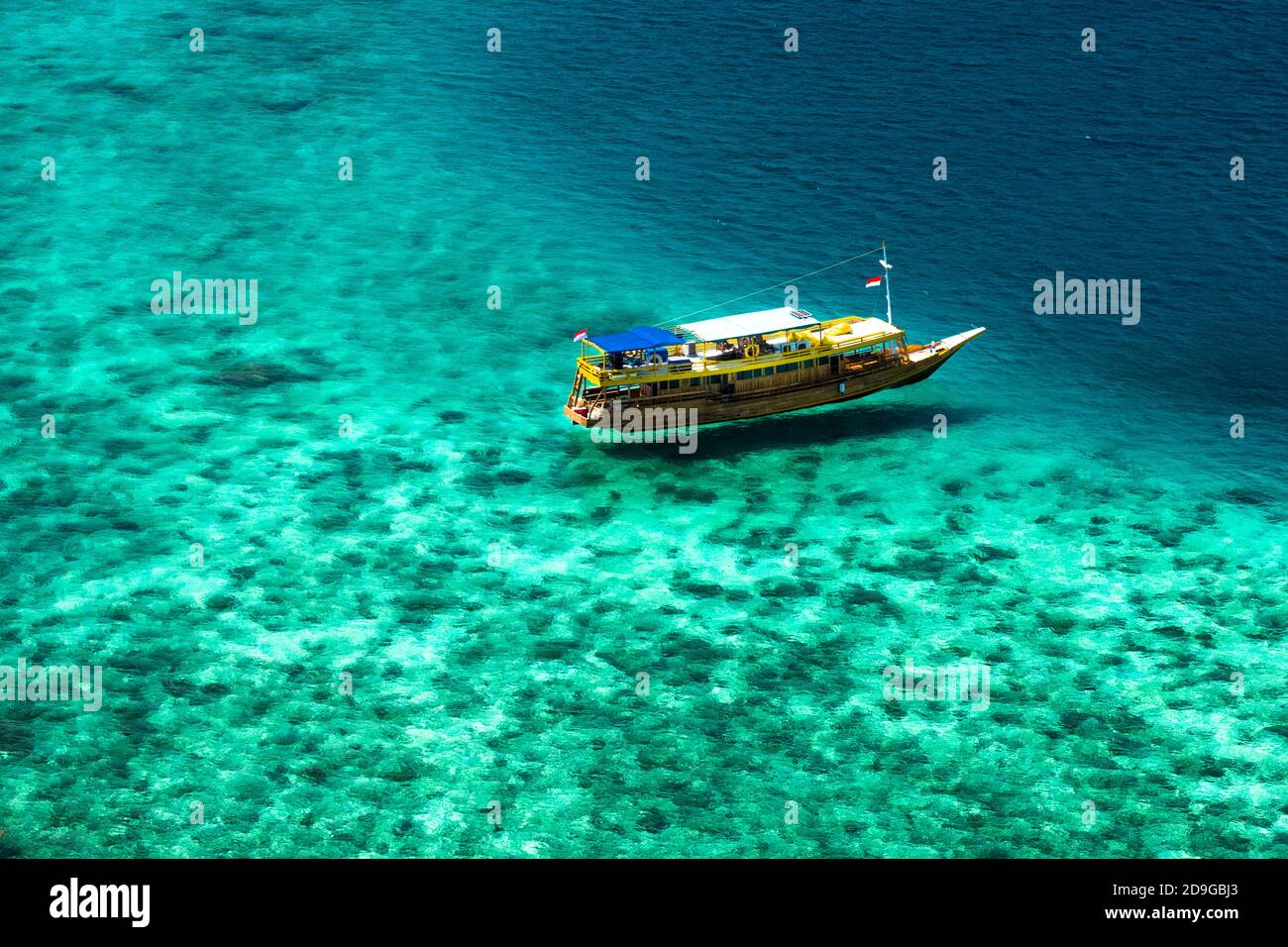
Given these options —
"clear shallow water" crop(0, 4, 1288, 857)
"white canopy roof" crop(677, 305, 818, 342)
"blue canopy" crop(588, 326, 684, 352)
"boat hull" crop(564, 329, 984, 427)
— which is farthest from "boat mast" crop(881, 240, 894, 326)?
"blue canopy" crop(588, 326, 684, 352)

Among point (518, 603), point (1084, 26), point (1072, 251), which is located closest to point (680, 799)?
point (518, 603)

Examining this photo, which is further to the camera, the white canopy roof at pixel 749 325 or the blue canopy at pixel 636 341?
the white canopy roof at pixel 749 325

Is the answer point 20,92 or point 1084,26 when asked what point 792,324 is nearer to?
point 1084,26

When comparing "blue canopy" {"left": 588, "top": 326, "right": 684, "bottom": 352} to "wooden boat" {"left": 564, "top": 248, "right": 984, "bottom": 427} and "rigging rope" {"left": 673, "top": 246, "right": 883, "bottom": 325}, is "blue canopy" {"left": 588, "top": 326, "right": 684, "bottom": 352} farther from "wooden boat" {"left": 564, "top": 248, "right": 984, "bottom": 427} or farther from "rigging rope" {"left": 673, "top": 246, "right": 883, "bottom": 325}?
"rigging rope" {"left": 673, "top": 246, "right": 883, "bottom": 325}

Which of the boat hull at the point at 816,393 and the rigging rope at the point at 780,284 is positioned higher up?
the rigging rope at the point at 780,284

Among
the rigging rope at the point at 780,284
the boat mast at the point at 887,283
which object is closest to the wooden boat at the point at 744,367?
the boat mast at the point at 887,283

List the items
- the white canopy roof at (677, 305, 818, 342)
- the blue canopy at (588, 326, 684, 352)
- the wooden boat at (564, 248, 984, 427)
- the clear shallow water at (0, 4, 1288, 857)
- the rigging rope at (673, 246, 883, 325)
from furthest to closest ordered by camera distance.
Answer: the rigging rope at (673, 246, 883, 325)
the white canopy roof at (677, 305, 818, 342)
the wooden boat at (564, 248, 984, 427)
the blue canopy at (588, 326, 684, 352)
the clear shallow water at (0, 4, 1288, 857)

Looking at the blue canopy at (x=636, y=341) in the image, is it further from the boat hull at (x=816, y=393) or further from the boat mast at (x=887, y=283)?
the boat mast at (x=887, y=283)
